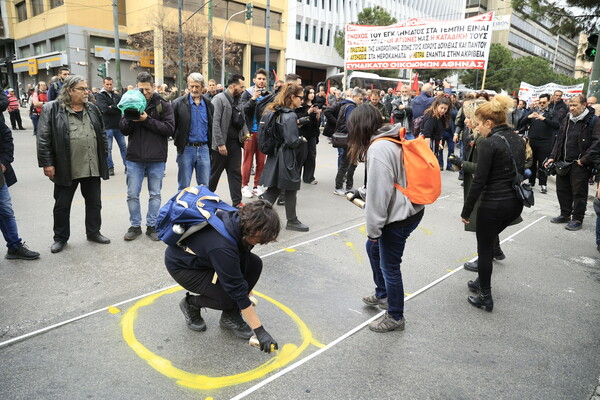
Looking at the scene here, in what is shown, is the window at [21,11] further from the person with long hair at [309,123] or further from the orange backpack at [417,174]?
the orange backpack at [417,174]

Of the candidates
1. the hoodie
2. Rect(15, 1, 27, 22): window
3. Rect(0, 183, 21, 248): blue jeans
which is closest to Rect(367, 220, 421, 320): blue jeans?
the hoodie

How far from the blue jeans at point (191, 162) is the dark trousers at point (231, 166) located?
0.53ft

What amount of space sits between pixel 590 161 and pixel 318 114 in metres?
4.14

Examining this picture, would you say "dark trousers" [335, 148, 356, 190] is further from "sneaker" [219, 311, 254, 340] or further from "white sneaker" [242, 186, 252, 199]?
"sneaker" [219, 311, 254, 340]

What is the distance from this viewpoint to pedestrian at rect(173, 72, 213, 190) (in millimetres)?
5508

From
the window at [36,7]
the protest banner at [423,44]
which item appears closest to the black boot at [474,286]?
the protest banner at [423,44]

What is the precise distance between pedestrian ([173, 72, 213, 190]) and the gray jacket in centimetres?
13

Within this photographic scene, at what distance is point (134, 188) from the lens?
4.88 m

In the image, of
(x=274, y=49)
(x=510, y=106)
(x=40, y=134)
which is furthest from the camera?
(x=274, y=49)

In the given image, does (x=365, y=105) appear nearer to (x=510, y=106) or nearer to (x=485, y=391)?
(x=510, y=106)

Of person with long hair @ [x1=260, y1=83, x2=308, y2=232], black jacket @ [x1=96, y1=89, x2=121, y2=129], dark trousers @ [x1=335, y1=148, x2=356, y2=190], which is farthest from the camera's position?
black jacket @ [x1=96, y1=89, x2=121, y2=129]

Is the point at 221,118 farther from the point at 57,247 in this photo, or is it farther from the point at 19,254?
the point at 19,254

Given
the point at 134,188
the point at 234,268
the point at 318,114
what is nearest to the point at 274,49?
the point at 318,114

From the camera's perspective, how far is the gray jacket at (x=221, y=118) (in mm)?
5688
